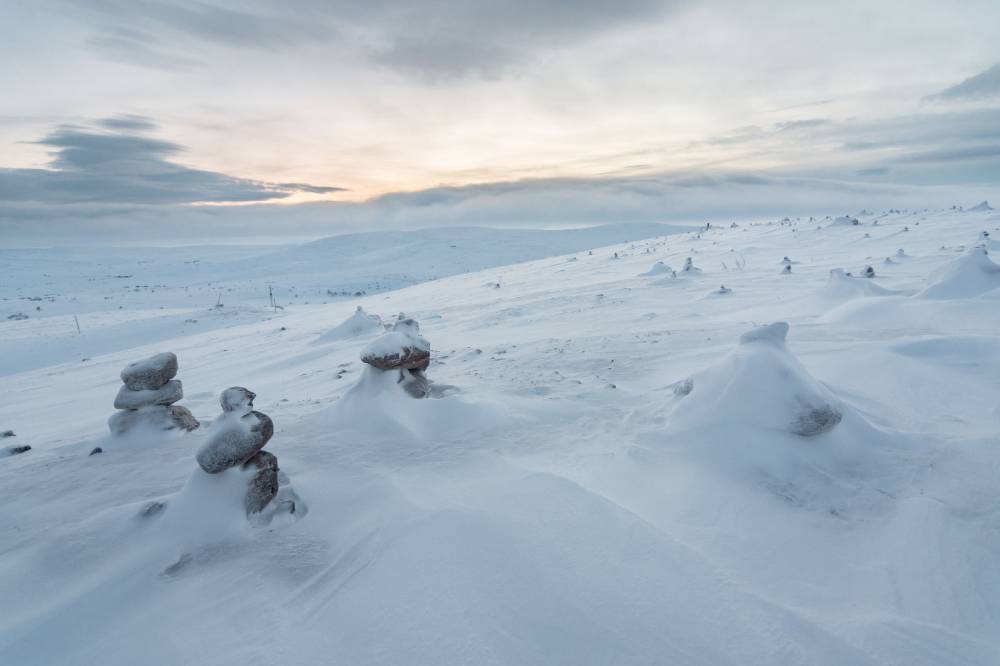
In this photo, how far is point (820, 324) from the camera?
594 centimetres

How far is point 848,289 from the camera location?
23.1 ft

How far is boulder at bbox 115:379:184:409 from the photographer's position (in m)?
4.10

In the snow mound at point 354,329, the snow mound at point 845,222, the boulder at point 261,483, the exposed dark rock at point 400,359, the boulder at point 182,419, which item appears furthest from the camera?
the snow mound at point 845,222

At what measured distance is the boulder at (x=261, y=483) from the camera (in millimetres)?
2834

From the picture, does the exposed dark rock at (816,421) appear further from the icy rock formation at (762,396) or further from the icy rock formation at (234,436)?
the icy rock formation at (234,436)

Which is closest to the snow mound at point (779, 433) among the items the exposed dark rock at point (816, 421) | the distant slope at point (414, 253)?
the exposed dark rock at point (816, 421)

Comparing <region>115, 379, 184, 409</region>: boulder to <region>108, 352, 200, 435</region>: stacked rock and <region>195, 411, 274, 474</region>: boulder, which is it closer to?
<region>108, 352, 200, 435</region>: stacked rock

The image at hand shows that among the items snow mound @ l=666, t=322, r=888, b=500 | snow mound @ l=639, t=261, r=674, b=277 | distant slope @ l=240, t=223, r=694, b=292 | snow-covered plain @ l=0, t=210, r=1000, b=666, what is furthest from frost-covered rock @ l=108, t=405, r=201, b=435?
distant slope @ l=240, t=223, r=694, b=292

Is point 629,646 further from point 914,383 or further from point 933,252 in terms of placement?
point 933,252

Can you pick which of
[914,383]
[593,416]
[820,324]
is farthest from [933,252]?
[593,416]

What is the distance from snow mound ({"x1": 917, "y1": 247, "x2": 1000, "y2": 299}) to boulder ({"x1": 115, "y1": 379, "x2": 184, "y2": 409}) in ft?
27.7

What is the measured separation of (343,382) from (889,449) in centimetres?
475

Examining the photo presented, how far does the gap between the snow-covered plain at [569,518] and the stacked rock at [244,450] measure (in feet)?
0.41

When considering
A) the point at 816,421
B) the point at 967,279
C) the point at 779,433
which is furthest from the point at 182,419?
the point at 967,279
